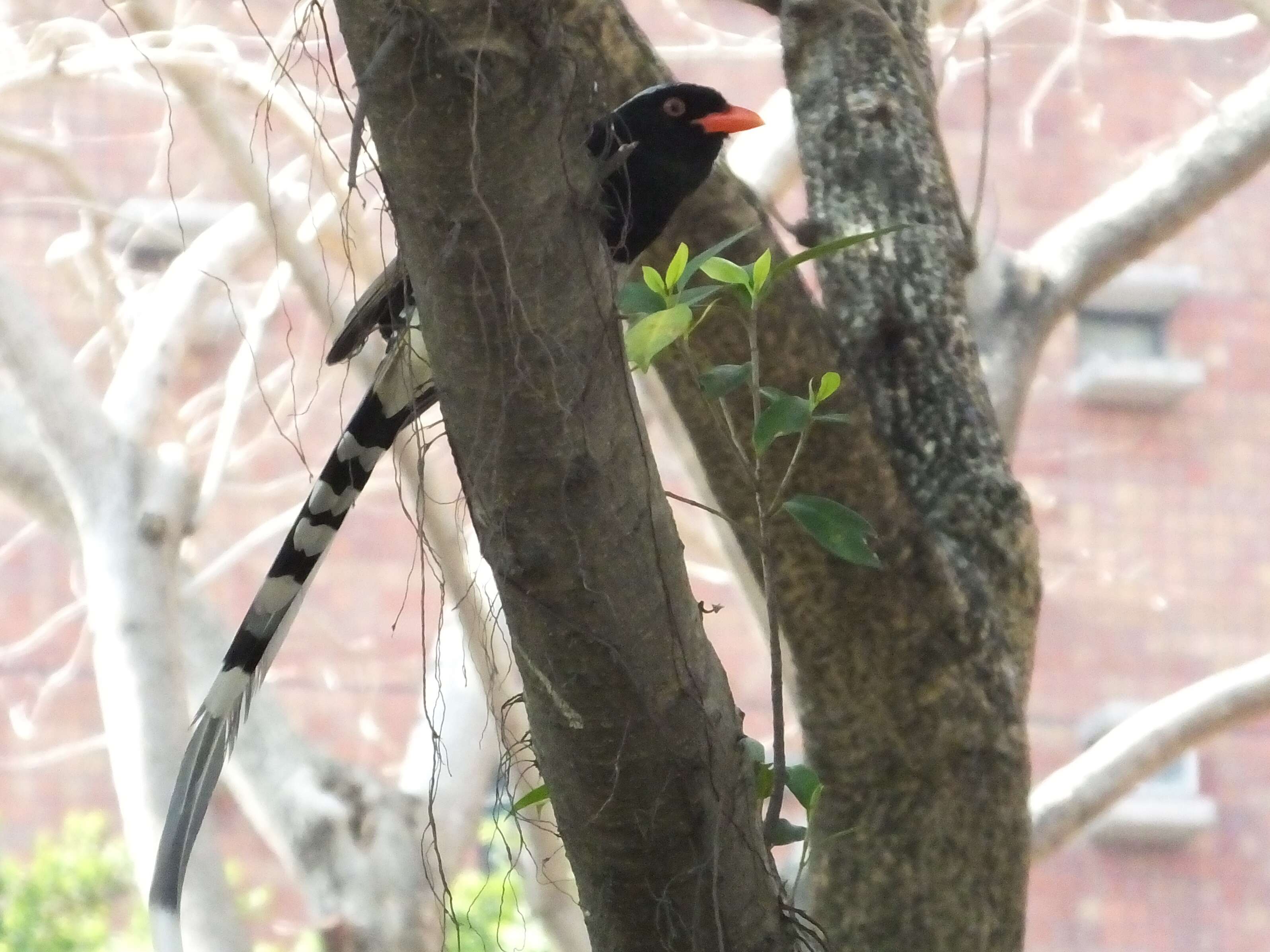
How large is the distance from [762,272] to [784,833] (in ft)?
1.62

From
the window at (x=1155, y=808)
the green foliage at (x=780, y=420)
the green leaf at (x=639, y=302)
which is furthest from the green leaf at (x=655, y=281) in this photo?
the window at (x=1155, y=808)

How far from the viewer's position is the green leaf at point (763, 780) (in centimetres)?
133

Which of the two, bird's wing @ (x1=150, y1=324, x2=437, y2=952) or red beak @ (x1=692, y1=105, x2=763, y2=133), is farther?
red beak @ (x1=692, y1=105, x2=763, y2=133)

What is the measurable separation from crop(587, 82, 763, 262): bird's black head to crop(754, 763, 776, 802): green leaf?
0.51 m

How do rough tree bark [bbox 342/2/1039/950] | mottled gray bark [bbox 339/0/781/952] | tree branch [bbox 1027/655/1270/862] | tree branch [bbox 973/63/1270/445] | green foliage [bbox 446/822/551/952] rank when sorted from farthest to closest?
green foliage [bbox 446/822/551/952], tree branch [bbox 1027/655/1270/862], tree branch [bbox 973/63/1270/445], rough tree bark [bbox 342/2/1039/950], mottled gray bark [bbox 339/0/781/952]

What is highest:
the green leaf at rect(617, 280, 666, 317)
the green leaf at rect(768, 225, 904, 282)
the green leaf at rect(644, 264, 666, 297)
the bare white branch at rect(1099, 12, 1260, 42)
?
the bare white branch at rect(1099, 12, 1260, 42)

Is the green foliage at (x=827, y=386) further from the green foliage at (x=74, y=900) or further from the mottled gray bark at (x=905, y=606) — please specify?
the green foliage at (x=74, y=900)

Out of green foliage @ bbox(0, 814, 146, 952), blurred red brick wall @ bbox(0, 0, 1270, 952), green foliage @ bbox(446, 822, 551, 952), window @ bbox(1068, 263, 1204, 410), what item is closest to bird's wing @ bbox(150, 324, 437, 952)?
green foliage @ bbox(446, 822, 551, 952)

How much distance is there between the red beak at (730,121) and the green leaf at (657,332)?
27.1 inches

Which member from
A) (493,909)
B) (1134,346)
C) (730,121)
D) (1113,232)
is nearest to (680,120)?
(730,121)

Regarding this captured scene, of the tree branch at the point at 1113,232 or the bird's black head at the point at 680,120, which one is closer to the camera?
the bird's black head at the point at 680,120

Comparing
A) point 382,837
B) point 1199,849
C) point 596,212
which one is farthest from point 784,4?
point 1199,849

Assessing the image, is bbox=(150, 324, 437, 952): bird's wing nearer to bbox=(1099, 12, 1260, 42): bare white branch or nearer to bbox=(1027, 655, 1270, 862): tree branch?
bbox=(1027, 655, 1270, 862): tree branch

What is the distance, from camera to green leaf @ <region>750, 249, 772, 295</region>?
4.16 feet
